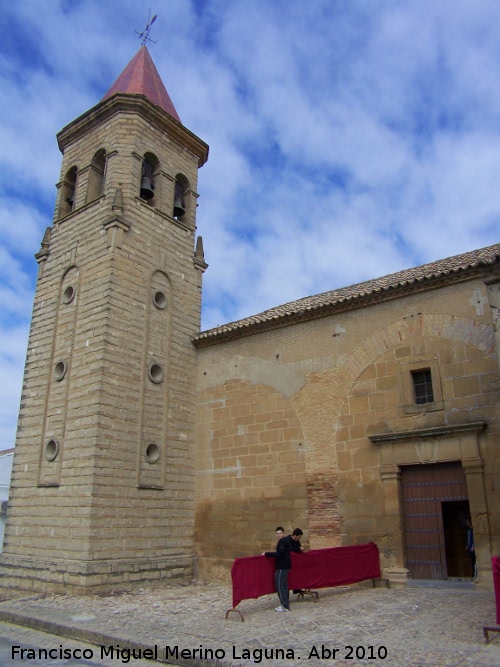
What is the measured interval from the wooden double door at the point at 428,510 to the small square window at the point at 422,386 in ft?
4.05

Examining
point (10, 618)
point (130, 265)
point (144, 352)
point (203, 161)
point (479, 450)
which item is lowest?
point (10, 618)

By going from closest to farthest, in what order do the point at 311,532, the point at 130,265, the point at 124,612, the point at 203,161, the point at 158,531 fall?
1. the point at 124,612
2. the point at 311,532
3. the point at 158,531
4. the point at 130,265
5. the point at 203,161

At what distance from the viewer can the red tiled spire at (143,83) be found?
1598 centimetres

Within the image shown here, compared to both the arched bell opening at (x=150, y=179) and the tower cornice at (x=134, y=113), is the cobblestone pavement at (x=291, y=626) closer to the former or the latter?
the arched bell opening at (x=150, y=179)

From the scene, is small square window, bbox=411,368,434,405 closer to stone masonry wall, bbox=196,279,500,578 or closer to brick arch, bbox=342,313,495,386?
stone masonry wall, bbox=196,279,500,578

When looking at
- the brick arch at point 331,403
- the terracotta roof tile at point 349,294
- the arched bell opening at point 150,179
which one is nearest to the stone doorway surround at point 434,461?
the brick arch at point 331,403

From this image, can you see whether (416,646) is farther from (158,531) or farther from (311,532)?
(158,531)

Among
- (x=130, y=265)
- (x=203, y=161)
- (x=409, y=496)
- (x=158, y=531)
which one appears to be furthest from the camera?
(x=203, y=161)

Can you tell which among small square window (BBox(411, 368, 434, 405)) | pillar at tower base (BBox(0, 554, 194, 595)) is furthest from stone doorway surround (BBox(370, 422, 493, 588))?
pillar at tower base (BBox(0, 554, 194, 595))

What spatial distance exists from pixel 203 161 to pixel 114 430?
8.99 meters

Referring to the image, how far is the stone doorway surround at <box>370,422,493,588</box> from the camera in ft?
31.4

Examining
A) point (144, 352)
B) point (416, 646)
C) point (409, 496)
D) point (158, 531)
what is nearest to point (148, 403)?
point (144, 352)

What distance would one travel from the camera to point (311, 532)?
37.8 ft

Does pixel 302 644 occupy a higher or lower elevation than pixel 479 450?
lower
